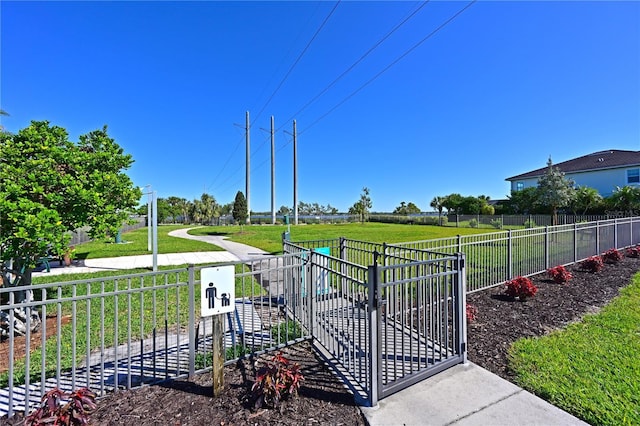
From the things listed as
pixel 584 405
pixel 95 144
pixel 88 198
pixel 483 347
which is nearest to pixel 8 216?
pixel 88 198

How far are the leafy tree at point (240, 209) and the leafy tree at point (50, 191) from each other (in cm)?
2451

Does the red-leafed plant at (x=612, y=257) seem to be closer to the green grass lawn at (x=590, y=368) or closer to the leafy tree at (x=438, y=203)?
the green grass lawn at (x=590, y=368)

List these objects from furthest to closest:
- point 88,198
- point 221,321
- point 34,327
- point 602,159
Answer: point 602,159
point 34,327
point 88,198
point 221,321

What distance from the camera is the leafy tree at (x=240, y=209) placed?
3009cm

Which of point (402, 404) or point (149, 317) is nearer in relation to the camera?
point (402, 404)

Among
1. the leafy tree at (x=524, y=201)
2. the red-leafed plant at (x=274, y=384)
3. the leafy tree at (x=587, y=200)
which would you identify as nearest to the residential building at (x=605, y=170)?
the leafy tree at (x=524, y=201)

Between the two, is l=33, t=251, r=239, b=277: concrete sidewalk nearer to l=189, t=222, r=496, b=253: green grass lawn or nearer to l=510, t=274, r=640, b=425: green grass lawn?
l=189, t=222, r=496, b=253: green grass lawn

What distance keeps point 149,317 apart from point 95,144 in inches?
128

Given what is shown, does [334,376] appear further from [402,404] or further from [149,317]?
[149,317]

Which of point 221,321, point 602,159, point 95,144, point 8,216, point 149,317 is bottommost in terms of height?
point 149,317

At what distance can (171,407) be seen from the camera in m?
2.79

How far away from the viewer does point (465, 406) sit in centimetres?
277

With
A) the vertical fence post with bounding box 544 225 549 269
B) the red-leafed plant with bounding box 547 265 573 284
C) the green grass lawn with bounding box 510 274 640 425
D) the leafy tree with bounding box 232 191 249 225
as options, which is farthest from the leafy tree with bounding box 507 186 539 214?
the leafy tree with bounding box 232 191 249 225

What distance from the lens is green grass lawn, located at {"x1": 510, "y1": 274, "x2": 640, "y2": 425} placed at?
2734mm
